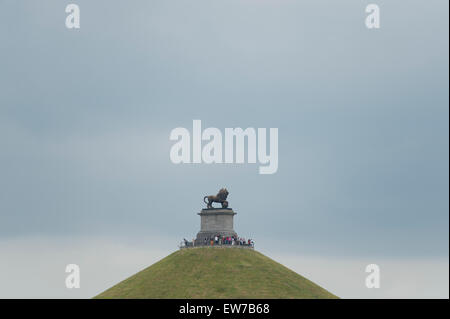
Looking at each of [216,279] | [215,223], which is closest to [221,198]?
[215,223]

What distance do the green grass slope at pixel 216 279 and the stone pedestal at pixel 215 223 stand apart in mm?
2824

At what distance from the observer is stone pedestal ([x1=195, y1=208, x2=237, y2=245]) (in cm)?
15850

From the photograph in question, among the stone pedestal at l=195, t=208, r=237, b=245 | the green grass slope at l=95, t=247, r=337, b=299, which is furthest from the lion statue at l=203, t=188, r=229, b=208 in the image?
the green grass slope at l=95, t=247, r=337, b=299

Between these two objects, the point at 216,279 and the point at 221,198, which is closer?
the point at 216,279

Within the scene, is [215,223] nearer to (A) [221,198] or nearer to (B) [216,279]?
(A) [221,198]

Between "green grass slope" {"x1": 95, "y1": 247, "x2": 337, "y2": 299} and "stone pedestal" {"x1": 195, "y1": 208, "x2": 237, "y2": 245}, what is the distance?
9.26 ft

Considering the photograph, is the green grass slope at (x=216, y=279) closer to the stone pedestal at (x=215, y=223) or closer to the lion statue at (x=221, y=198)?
the stone pedestal at (x=215, y=223)

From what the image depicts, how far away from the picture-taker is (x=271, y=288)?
146 meters

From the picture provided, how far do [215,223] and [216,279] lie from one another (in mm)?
14029

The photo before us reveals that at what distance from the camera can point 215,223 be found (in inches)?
6260

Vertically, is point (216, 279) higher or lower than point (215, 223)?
lower
